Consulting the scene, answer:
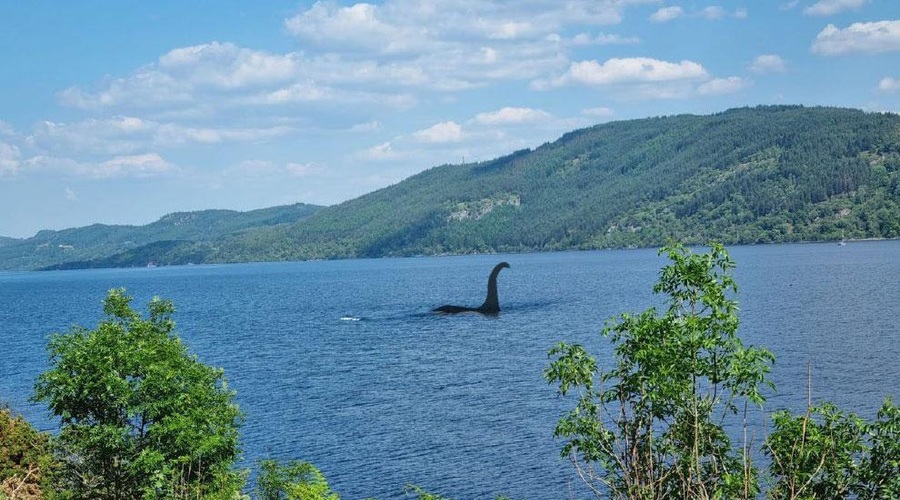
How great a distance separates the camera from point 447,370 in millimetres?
73562

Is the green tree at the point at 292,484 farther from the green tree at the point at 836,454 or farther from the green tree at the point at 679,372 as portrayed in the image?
the green tree at the point at 836,454

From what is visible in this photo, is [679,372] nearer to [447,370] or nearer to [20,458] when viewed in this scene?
[20,458]

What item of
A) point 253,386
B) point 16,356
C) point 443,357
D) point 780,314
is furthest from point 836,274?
point 16,356

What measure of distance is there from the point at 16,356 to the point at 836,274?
456 feet

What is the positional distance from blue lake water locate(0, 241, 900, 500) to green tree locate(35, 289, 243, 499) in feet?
49.6

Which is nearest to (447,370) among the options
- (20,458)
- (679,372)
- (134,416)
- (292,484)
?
(20,458)

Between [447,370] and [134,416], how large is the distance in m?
48.6

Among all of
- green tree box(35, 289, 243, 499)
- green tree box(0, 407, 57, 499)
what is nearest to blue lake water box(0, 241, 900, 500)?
green tree box(0, 407, 57, 499)

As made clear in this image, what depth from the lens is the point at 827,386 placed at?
55.5m

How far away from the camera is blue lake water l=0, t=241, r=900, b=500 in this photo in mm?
44781

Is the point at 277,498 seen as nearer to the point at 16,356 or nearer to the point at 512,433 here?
the point at 512,433

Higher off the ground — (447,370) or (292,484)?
(292,484)

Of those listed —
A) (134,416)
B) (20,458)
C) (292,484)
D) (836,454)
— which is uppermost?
(134,416)

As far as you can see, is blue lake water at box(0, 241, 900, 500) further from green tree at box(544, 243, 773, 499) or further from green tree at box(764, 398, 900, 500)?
green tree at box(544, 243, 773, 499)
